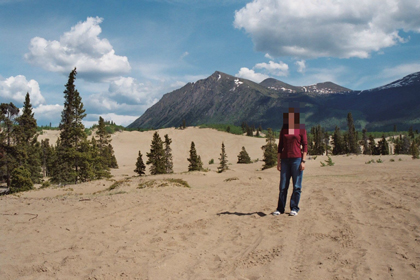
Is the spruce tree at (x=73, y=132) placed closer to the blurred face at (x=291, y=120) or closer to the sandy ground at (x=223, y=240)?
the sandy ground at (x=223, y=240)

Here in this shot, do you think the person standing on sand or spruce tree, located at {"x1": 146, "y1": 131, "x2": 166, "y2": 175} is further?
spruce tree, located at {"x1": 146, "y1": 131, "x2": 166, "y2": 175}

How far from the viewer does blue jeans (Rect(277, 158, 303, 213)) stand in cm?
671

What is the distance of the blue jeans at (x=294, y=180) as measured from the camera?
6707 millimetres

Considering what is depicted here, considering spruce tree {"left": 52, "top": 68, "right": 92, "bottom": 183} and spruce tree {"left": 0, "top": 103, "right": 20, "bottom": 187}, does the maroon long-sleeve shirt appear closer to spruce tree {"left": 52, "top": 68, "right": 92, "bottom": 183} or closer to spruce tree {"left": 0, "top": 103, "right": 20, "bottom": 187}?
spruce tree {"left": 52, "top": 68, "right": 92, "bottom": 183}

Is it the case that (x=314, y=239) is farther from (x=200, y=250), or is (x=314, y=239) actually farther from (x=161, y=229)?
(x=161, y=229)

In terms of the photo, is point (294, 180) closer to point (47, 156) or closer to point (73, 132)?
point (73, 132)

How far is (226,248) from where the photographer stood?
15.7 ft

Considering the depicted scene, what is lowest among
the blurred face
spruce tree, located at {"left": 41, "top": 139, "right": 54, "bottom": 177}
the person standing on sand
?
spruce tree, located at {"left": 41, "top": 139, "right": 54, "bottom": 177}

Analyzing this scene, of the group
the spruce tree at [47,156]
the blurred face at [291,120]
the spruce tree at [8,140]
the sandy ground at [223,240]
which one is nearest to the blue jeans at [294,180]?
the sandy ground at [223,240]

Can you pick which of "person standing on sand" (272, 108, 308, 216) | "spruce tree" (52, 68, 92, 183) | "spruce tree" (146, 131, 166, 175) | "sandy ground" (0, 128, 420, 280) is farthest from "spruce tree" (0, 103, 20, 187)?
"person standing on sand" (272, 108, 308, 216)

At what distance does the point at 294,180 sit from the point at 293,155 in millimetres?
622

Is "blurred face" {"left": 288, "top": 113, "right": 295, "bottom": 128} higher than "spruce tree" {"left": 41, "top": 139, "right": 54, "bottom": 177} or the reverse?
higher

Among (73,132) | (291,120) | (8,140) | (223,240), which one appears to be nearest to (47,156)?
(8,140)

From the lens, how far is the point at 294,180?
6754mm
